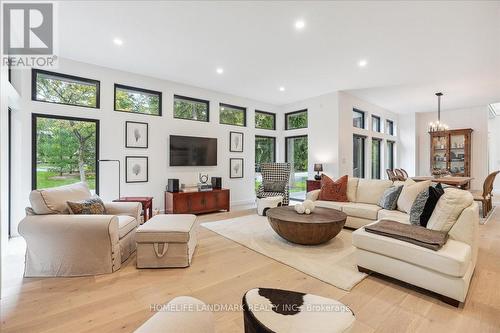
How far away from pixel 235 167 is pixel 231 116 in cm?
141

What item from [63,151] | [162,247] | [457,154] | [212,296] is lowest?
[212,296]

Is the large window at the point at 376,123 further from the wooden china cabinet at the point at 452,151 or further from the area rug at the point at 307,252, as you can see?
the area rug at the point at 307,252

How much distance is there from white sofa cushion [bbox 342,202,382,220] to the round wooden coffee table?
705mm

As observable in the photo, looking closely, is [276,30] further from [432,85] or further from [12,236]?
[12,236]

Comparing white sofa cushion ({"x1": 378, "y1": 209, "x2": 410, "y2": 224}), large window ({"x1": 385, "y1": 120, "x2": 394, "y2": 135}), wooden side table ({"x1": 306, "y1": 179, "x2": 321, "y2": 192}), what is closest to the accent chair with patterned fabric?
wooden side table ({"x1": 306, "y1": 179, "x2": 321, "y2": 192})

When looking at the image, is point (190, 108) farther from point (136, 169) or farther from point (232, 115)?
point (136, 169)

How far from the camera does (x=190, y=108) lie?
604cm

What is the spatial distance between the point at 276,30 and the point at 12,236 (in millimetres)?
5115

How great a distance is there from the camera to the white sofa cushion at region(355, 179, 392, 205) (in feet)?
14.2

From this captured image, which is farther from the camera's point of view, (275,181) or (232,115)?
(232,115)

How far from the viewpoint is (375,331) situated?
6.01 ft

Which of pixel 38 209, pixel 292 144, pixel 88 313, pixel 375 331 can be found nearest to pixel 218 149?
pixel 292 144

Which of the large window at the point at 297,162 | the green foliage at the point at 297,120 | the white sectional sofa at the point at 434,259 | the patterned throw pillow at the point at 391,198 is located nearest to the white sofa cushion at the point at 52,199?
the white sectional sofa at the point at 434,259

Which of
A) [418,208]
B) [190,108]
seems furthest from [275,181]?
[418,208]
